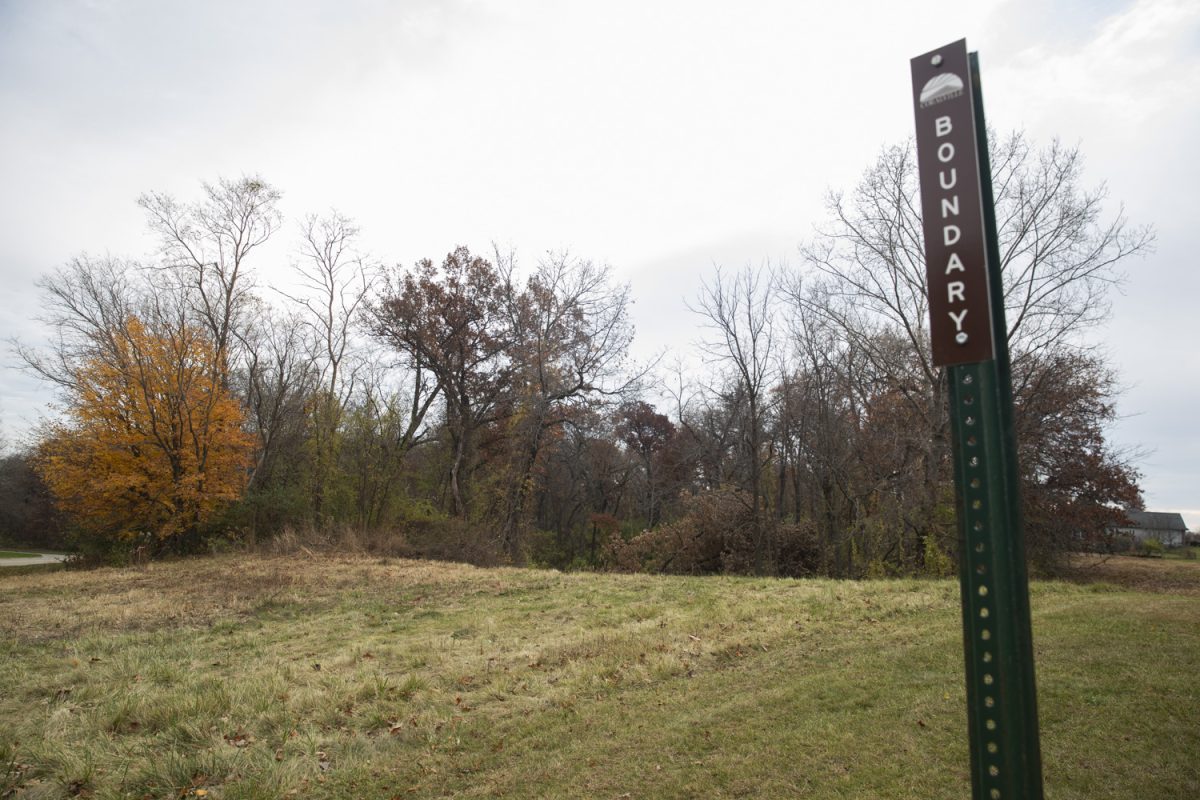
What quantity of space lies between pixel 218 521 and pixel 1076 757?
22759mm

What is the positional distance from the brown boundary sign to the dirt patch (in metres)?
19.4

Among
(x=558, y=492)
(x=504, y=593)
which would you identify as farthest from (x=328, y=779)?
(x=558, y=492)

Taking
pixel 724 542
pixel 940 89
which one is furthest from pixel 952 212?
pixel 724 542

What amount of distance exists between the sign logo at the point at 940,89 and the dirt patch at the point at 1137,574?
1952 centimetres

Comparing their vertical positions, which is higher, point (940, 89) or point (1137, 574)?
point (940, 89)

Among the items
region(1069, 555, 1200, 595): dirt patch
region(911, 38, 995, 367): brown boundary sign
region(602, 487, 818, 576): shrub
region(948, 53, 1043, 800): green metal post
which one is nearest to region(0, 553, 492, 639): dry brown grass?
region(602, 487, 818, 576): shrub

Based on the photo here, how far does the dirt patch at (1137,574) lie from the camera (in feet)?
57.8

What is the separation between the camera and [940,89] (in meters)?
1.74

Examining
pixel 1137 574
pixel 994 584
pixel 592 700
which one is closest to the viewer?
pixel 994 584

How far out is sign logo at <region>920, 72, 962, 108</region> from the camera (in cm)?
171

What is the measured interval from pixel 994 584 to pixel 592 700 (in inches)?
168

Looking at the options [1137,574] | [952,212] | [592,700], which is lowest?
[592,700]

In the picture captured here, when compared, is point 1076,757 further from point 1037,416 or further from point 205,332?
point 205,332

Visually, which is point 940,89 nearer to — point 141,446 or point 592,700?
point 592,700
